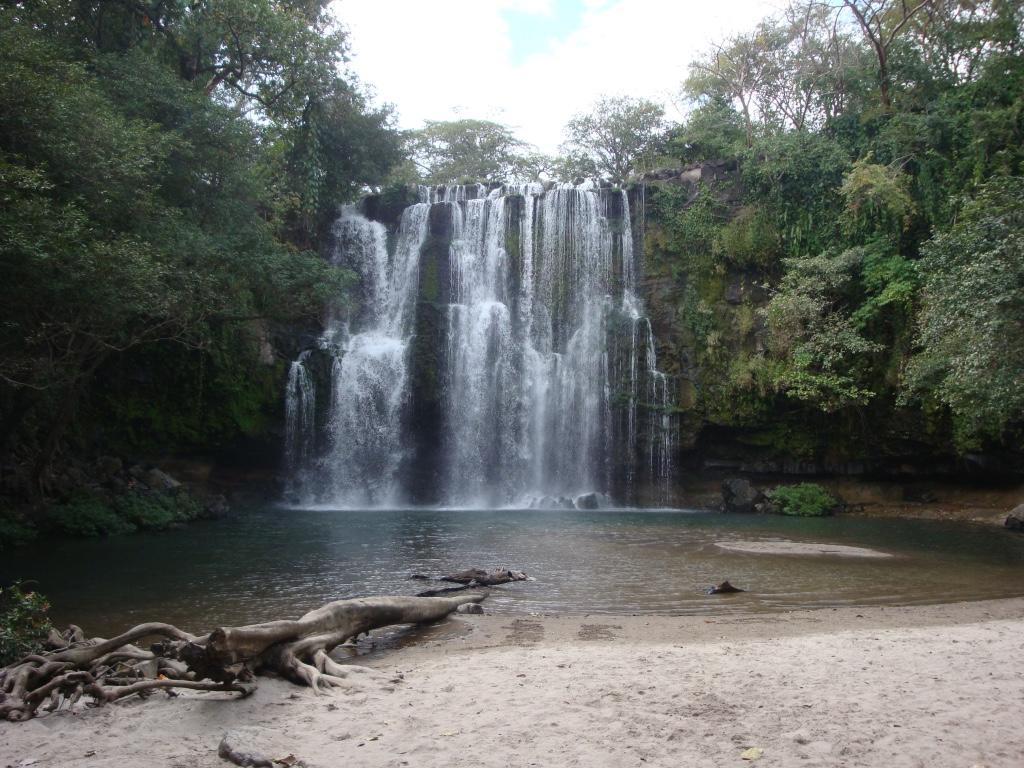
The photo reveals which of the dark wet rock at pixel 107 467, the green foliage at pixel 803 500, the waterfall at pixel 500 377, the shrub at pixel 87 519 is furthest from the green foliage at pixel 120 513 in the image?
the green foliage at pixel 803 500

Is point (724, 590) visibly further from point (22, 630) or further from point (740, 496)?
point (740, 496)

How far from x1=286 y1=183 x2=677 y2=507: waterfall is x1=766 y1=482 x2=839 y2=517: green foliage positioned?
11.3 ft

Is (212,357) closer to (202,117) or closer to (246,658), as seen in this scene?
(202,117)

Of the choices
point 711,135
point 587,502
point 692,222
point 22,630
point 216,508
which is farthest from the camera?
point 711,135

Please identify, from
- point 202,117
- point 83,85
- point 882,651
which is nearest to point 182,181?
point 202,117

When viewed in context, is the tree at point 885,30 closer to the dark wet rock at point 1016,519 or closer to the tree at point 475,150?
Answer: the dark wet rock at point 1016,519

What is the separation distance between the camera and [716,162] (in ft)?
87.7

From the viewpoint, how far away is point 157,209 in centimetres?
1261

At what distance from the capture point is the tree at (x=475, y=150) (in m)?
42.4

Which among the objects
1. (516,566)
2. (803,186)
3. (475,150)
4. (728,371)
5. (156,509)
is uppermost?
(475,150)

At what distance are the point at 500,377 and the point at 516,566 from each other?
46.0ft

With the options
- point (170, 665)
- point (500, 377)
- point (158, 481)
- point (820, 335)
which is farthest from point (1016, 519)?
point (158, 481)

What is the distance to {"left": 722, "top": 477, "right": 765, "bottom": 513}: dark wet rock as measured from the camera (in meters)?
21.6

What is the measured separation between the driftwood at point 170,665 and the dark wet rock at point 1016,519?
16355mm
